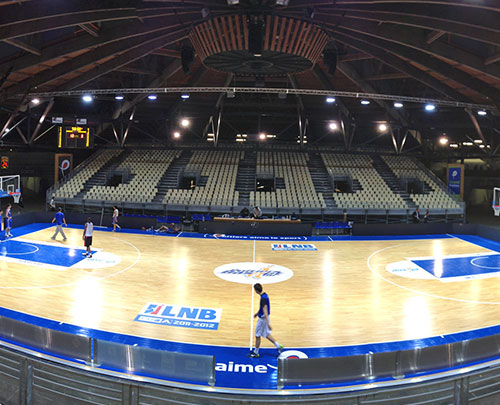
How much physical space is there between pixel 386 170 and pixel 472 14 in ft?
74.8

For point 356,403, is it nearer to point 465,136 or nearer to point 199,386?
point 199,386

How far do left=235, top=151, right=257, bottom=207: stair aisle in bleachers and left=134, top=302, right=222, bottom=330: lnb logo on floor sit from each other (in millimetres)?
16434

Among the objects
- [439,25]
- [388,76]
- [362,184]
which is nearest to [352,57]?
[388,76]

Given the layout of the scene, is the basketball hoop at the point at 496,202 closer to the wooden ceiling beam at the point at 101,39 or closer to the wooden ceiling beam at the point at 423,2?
the wooden ceiling beam at the point at 423,2

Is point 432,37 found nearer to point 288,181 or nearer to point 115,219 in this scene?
point 288,181

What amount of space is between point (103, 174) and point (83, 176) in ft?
5.00

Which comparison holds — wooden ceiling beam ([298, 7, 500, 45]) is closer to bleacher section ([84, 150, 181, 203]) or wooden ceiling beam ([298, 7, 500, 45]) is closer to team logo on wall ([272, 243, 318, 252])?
team logo on wall ([272, 243, 318, 252])

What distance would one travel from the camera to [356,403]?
5328 mm

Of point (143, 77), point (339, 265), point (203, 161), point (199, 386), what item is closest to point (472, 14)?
point (339, 265)

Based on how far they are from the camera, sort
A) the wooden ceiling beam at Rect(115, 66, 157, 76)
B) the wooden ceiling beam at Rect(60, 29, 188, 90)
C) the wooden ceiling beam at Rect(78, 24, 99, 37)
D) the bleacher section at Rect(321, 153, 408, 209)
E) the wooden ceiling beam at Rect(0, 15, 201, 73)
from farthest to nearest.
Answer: the bleacher section at Rect(321, 153, 408, 209), the wooden ceiling beam at Rect(115, 66, 157, 76), the wooden ceiling beam at Rect(60, 29, 188, 90), the wooden ceiling beam at Rect(0, 15, 201, 73), the wooden ceiling beam at Rect(78, 24, 99, 37)

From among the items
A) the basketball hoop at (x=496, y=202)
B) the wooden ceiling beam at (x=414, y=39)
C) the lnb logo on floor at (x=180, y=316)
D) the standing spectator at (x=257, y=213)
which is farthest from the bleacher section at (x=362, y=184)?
the lnb logo on floor at (x=180, y=316)

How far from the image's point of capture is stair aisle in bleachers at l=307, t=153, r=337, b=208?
2890cm

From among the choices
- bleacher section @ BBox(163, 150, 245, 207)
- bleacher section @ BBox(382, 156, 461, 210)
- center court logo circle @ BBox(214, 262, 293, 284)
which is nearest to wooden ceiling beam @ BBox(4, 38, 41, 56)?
center court logo circle @ BBox(214, 262, 293, 284)

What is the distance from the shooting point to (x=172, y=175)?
1252 inches
